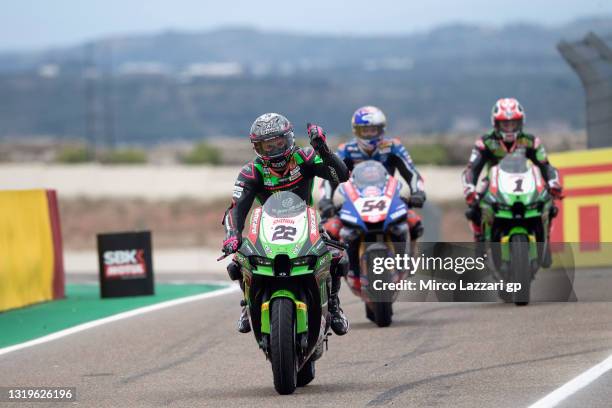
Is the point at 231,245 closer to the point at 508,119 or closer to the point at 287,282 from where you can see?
the point at 287,282

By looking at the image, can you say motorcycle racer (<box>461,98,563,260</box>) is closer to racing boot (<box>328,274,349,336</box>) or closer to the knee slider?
the knee slider

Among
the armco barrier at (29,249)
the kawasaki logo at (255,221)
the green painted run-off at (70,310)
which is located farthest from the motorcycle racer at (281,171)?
the armco barrier at (29,249)

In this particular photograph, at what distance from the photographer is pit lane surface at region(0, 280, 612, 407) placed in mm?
8844

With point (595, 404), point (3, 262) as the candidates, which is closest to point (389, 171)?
point (3, 262)

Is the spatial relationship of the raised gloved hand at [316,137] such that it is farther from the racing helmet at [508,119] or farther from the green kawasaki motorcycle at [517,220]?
the racing helmet at [508,119]

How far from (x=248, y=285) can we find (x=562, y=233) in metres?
10.1

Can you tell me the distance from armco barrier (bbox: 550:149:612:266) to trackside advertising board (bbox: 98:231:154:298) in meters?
5.33

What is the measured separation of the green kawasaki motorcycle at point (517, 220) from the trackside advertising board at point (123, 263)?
16.5 ft

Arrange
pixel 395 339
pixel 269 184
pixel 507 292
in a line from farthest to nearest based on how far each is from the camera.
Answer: pixel 507 292, pixel 395 339, pixel 269 184

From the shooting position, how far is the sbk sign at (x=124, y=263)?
17766mm

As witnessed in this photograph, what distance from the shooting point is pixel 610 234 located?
18.2 m

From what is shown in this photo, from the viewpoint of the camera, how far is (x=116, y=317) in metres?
15.2

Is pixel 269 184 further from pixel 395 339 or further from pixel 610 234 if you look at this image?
pixel 610 234

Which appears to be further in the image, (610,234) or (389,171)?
(610,234)
